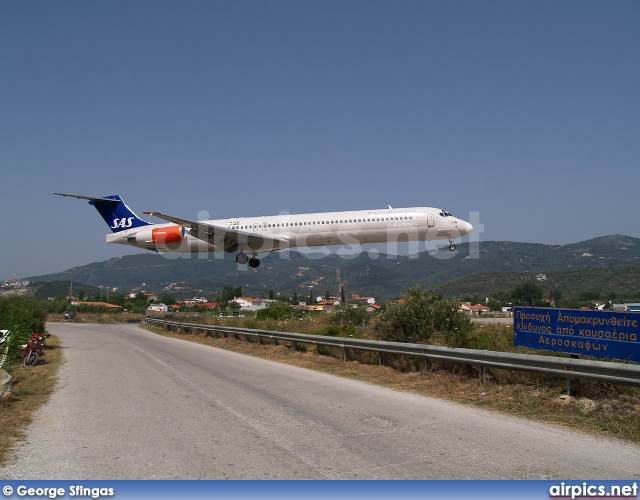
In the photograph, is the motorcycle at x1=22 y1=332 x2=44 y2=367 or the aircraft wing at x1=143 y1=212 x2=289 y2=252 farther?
the aircraft wing at x1=143 y1=212 x2=289 y2=252

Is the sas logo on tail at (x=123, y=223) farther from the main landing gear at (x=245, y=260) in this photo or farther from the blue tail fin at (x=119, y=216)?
the main landing gear at (x=245, y=260)

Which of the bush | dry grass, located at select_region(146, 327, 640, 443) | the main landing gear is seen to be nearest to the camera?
dry grass, located at select_region(146, 327, 640, 443)

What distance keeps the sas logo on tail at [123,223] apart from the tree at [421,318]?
2616 cm

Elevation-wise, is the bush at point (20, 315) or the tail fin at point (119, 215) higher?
the tail fin at point (119, 215)

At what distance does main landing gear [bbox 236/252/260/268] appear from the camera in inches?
1268

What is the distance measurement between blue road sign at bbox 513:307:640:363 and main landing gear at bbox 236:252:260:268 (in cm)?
2276

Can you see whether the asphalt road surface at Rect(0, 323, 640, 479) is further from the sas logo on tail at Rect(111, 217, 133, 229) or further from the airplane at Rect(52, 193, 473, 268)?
the sas logo on tail at Rect(111, 217, 133, 229)

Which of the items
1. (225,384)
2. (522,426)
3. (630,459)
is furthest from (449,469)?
(225,384)

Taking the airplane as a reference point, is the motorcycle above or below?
below

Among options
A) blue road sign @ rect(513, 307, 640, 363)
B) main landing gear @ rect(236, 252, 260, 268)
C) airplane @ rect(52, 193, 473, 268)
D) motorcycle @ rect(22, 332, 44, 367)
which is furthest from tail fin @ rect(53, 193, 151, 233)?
blue road sign @ rect(513, 307, 640, 363)

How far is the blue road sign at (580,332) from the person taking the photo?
28.5 ft

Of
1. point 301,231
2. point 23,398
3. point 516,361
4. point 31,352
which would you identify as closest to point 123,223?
point 301,231

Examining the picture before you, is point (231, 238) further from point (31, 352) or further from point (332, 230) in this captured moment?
point (31, 352)

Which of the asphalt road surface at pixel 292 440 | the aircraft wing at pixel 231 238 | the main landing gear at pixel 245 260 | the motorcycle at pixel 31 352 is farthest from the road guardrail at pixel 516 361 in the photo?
the main landing gear at pixel 245 260
